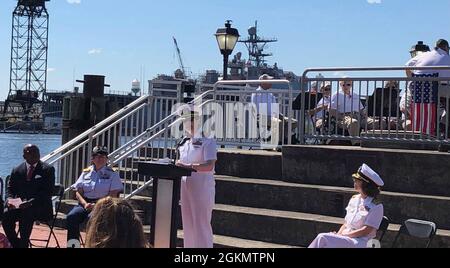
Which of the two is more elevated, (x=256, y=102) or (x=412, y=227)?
(x=256, y=102)

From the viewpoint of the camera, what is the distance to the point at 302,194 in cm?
869

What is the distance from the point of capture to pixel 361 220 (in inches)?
251

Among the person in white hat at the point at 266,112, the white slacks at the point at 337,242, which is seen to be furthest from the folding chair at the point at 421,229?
the person in white hat at the point at 266,112

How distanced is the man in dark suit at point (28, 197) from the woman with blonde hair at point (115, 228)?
511 centimetres

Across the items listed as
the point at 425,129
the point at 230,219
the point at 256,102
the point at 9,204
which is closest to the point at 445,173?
the point at 425,129

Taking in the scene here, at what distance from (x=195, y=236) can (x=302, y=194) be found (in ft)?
5.72

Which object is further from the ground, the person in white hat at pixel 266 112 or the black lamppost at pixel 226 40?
the black lamppost at pixel 226 40

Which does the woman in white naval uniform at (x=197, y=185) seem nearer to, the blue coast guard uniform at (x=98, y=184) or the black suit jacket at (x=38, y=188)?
the blue coast guard uniform at (x=98, y=184)

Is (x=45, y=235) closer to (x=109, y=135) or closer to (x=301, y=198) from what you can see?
(x=109, y=135)

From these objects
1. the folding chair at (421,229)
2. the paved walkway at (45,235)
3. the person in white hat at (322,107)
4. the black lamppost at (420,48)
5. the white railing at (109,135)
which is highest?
the black lamppost at (420,48)

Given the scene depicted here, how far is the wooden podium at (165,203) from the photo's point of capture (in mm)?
5867

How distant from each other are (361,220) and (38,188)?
14.3ft

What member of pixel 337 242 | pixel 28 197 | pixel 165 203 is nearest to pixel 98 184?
pixel 28 197
